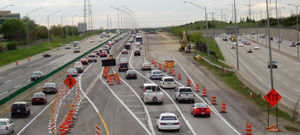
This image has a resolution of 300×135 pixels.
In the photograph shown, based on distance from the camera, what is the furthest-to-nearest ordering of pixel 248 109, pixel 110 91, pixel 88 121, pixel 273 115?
pixel 110 91
pixel 248 109
pixel 273 115
pixel 88 121

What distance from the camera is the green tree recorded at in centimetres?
15262

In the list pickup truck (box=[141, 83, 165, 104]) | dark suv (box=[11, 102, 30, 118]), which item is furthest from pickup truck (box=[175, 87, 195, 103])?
dark suv (box=[11, 102, 30, 118])

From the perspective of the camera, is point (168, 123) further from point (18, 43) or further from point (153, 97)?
point (18, 43)

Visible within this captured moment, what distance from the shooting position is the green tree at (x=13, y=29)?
6009 inches

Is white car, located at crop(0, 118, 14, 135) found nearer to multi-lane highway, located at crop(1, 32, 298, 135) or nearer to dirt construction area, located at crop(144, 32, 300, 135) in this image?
multi-lane highway, located at crop(1, 32, 298, 135)

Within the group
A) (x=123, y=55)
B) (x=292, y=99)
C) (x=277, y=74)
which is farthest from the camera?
(x=123, y=55)

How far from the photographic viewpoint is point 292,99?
44.5 metres

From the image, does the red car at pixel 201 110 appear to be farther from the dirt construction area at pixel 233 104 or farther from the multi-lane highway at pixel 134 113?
the dirt construction area at pixel 233 104

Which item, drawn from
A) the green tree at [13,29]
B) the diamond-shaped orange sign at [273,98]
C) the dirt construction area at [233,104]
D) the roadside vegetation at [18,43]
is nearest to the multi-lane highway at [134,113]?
the dirt construction area at [233,104]

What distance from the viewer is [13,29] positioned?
153750mm

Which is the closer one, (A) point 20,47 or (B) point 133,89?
(B) point 133,89

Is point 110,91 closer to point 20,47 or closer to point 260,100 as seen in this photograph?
point 260,100

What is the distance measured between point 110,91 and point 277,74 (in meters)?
30.8

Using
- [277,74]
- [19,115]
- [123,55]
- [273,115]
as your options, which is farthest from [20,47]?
[273,115]
